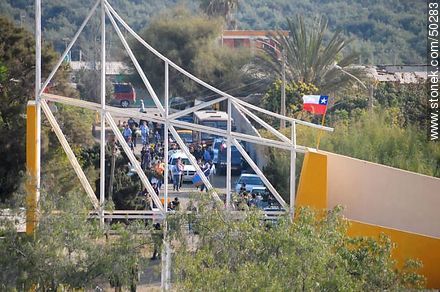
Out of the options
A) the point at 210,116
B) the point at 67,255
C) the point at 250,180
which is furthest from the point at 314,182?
the point at 210,116

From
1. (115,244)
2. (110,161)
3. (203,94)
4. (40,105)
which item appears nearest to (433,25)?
(110,161)

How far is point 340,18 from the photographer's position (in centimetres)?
13525

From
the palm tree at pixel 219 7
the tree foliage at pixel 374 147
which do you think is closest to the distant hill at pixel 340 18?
the palm tree at pixel 219 7

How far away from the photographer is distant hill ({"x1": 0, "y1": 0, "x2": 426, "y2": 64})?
362 feet

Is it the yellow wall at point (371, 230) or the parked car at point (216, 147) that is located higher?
the parked car at point (216, 147)

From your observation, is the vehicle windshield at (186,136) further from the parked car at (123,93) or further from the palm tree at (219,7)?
the palm tree at (219,7)

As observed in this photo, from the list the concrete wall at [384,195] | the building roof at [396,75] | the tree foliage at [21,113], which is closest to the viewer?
the concrete wall at [384,195]

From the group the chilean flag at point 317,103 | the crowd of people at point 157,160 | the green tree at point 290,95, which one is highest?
the green tree at point 290,95

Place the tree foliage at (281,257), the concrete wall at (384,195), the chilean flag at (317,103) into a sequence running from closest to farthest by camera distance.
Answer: the tree foliage at (281,257), the concrete wall at (384,195), the chilean flag at (317,103)

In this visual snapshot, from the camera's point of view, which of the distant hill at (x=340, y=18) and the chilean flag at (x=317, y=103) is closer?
the chilean flag at (x=317, y=103)

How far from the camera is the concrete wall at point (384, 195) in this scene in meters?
25.7

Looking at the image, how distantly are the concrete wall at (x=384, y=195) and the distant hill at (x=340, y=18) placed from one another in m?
63.6

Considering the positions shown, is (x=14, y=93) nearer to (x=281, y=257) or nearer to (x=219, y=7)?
(x=281, y=257)

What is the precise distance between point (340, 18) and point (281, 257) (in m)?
119
